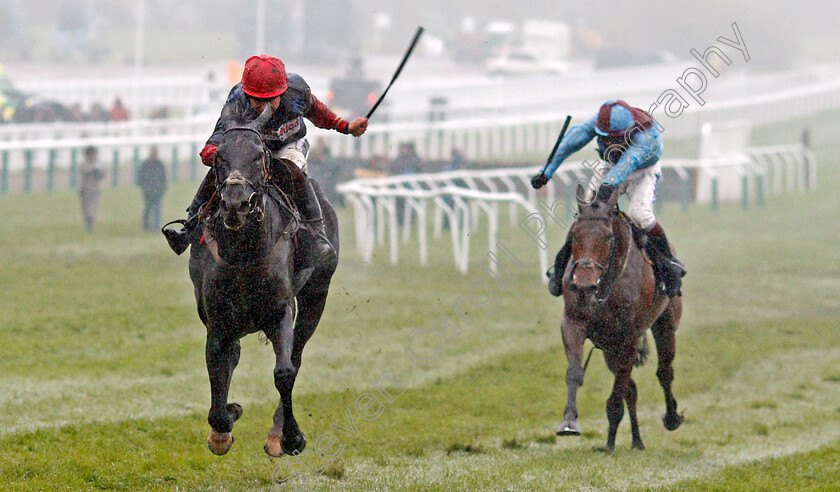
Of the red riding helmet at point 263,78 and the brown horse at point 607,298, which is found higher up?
the red riding helmet at point 263,78

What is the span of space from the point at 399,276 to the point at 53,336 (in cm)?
536

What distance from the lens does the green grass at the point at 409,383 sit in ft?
22.1

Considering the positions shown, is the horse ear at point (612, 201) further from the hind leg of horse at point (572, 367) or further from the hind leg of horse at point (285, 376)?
the hind leg of horse at point (285, 376)

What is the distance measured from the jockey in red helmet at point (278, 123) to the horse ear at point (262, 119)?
0.04 metres

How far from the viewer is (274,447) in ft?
→ 19.5

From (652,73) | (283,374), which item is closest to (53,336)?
(283,374)

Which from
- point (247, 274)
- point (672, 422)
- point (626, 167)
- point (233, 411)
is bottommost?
point (672, 422)

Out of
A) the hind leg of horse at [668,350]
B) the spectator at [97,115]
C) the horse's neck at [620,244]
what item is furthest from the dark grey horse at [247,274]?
the spectator at [97,115]

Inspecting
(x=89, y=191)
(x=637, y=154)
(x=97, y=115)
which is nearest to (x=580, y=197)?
(x=637, y=154)

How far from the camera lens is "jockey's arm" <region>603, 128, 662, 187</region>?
714 cm

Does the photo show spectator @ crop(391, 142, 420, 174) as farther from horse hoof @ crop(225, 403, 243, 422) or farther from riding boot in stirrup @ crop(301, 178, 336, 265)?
horse hoof @ crop(225, 403, 243, 422)

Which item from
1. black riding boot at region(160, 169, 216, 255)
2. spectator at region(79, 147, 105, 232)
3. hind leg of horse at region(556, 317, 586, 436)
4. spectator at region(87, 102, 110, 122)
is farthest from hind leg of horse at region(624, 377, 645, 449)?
spectator at region(87, 102, 110, 122)

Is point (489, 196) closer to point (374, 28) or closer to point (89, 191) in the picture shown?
point (89, 191)

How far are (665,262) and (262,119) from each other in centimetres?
340
